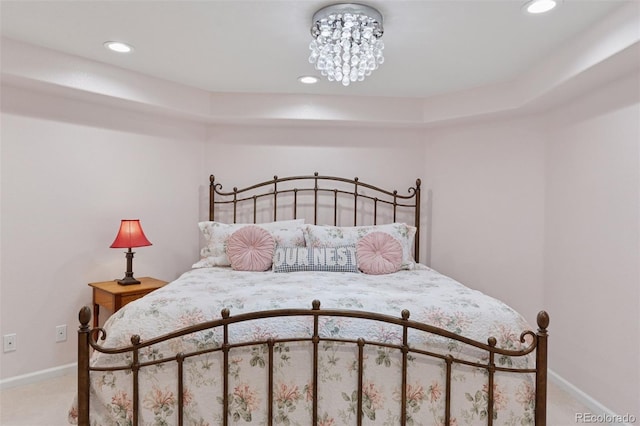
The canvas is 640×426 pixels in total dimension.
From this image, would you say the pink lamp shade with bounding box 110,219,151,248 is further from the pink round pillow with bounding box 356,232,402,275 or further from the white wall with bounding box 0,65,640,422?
the pink round pillow with bounding box 356,232,402,275

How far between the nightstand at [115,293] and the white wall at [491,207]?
259cm

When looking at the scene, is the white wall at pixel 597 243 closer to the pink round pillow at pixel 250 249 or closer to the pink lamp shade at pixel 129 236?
the pink round pillow at pixel 250 249

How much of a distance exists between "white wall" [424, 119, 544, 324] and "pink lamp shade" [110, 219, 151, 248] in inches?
103

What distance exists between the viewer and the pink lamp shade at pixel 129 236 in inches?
122

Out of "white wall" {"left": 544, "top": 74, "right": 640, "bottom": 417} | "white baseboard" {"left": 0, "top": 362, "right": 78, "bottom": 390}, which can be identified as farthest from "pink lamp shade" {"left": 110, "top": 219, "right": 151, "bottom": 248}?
"white wall" {"left": 544, "top": 74, "right": 640, "bottom": 417}

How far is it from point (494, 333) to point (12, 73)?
313 cm

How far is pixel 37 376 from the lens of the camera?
2.97 metres

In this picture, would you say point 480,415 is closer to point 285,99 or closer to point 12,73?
point 285,99

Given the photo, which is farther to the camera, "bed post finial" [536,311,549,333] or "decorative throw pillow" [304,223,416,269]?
"decorative throw pillow" [304,223,416,269]

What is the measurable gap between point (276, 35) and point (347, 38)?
498 mm

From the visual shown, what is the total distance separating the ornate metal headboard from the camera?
399 centimetres

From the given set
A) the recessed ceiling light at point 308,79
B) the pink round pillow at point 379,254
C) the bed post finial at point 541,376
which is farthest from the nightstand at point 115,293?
the bed post finial at point 541,376

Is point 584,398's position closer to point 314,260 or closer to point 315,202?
point 314,260

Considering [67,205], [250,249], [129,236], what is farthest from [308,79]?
[67,205]
